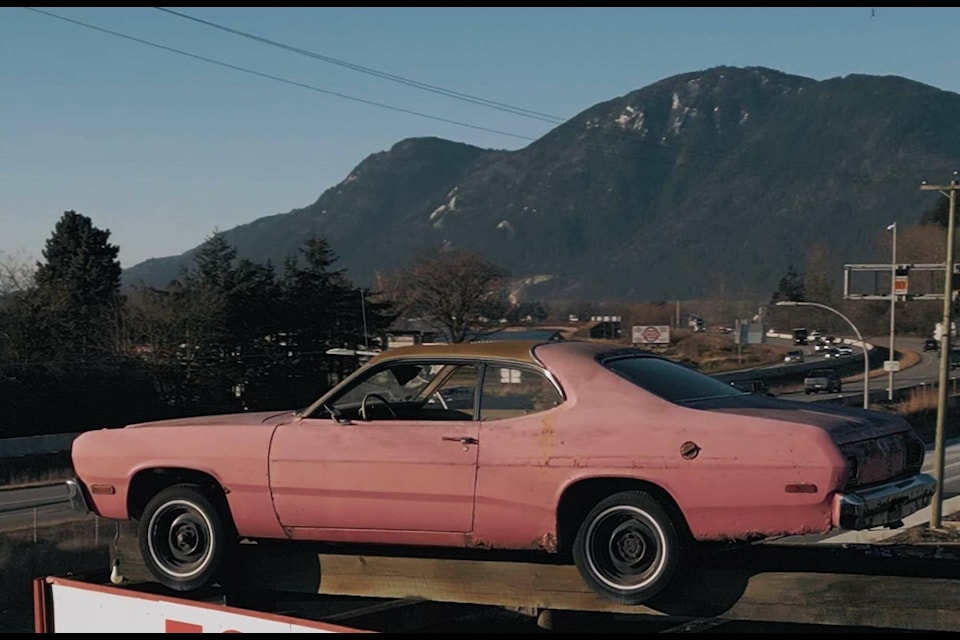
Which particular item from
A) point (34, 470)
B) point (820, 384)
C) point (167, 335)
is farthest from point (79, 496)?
point (820, 384)

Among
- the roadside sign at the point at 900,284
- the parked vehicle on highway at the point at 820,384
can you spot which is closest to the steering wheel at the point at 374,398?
the roadside sign at the point at 900,284

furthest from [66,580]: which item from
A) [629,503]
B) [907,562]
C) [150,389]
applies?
[150,389]

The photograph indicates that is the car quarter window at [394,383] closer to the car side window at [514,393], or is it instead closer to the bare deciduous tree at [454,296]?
the car side window at [514,393]

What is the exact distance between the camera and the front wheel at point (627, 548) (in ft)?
18.9

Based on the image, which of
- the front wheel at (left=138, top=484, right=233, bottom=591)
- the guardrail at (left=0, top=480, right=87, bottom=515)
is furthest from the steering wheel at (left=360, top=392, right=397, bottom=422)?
the guardrail at (left=0, top=480, right=87, bottom=515)

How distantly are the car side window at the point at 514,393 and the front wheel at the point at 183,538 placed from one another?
1824 millimetres

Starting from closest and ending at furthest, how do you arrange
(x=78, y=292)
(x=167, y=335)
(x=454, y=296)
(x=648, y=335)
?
1. (x=167, y=335)
2. (x=78, y=292)
3. (x=648, y=335)
4. (x=454, y=296)

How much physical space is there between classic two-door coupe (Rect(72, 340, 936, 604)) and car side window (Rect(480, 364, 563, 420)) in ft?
0.03

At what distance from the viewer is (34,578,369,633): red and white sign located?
18.3 ft

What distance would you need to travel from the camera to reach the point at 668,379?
21.3 feet

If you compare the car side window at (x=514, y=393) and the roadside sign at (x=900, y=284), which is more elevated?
the roadside sign at (x=900, y=284)

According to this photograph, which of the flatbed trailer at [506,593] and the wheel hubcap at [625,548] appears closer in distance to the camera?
the flatbed trailer at [506,593]

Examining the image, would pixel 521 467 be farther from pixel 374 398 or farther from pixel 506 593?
pixel 374 398

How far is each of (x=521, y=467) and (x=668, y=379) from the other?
99 cm
